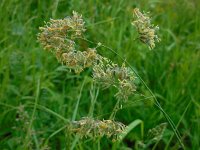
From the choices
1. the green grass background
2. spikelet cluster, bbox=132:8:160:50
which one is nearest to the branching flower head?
spikelet cluster, bbox=132:8:160:50

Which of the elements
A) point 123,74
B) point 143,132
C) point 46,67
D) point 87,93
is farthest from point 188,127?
point 123,74

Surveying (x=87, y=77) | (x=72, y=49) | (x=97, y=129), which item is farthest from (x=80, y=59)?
(x=87, y=77)

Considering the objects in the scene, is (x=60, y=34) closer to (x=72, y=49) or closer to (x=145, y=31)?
(x=72, y=49)

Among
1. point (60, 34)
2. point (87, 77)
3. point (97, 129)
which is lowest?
point (97, 129)

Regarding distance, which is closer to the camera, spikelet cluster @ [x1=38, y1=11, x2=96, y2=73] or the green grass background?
spikelet cluster @ [x1=38, y1=11, x2=96, y2=73]

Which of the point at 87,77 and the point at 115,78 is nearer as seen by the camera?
the point at 115,78

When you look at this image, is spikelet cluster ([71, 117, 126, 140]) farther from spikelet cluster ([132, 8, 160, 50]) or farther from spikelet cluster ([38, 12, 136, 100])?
spikelet cluster ([132, 8, 160, 50])
